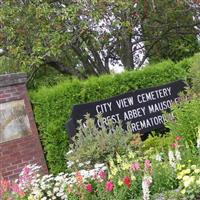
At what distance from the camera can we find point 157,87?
8.62m

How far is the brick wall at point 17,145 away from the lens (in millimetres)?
7797

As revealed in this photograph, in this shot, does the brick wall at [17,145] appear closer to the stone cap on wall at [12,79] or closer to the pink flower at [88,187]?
the stone cap on wall at [12,79]

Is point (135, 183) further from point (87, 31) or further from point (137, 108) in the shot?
point (87, 31)

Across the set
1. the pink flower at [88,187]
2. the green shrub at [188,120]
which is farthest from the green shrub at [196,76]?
the pink flower at [88,187]

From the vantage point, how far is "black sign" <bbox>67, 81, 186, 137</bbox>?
784 cm

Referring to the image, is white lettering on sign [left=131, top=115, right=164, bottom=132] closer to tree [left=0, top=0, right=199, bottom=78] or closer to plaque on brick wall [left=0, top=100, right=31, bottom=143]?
plaque on brick wall [left=0, top=100, right=31, bottom=143]

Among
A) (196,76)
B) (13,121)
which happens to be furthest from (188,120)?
(13,121)

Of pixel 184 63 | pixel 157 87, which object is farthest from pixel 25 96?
pixel 184 63

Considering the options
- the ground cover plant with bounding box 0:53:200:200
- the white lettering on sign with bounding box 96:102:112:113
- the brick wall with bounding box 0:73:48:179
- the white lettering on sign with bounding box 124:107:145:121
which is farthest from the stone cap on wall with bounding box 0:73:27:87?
the ground cover plant with bounding box 0:53:200:200

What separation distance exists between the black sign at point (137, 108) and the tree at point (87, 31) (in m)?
2.23

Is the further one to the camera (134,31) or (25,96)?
(134,31)

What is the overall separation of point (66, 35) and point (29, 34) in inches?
32.9

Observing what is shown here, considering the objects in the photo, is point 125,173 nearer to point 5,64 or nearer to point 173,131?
point 173,131

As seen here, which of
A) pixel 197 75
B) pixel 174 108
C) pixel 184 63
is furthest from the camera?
pixel 184 63
